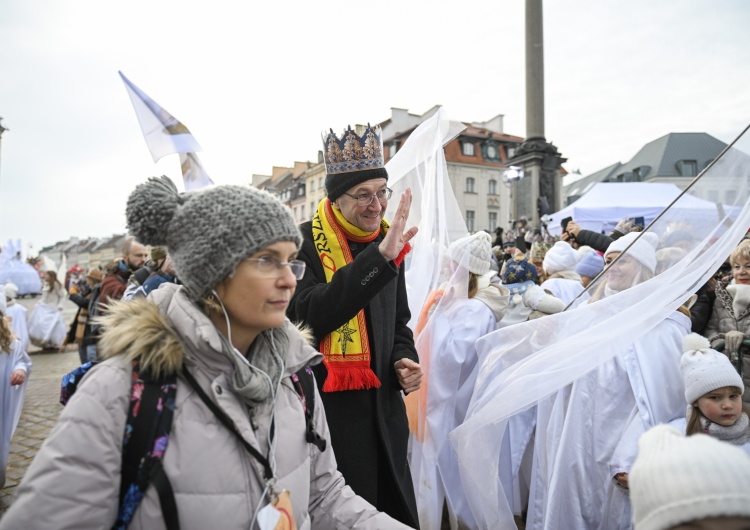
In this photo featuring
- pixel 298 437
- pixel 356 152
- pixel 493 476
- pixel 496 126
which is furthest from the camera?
pixel 496 126

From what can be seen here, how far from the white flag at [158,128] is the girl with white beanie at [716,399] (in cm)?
286

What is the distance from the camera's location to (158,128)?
3109mm

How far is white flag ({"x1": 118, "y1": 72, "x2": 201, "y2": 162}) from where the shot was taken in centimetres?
306

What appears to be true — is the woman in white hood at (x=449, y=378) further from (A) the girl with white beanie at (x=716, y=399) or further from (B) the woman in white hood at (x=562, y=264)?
(A) the girl with white beanie at (x=716, y=399)

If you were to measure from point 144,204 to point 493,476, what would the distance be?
239cm

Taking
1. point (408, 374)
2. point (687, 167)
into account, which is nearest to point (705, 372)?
point (408, 374)

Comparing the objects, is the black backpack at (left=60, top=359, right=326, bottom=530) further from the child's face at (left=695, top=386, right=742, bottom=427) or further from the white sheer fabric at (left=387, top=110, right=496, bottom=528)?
the white sheer fabric at (left=387, top=110, right=496, bottom=528)

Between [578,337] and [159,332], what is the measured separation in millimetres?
2101

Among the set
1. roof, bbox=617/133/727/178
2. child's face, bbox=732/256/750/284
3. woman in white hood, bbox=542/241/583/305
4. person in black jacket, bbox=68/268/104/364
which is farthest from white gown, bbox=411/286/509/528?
roof, bbox=617/133/727/178

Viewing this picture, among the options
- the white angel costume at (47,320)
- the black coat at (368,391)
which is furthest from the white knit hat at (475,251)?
the white angel costume at (47,320)

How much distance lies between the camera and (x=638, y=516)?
1157 mm

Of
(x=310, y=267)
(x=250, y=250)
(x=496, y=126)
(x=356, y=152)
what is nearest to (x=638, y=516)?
(x=250, y=250)

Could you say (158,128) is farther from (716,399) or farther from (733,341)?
(733,341)

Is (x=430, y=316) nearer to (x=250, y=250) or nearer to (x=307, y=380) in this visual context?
(x=307, y=380)
